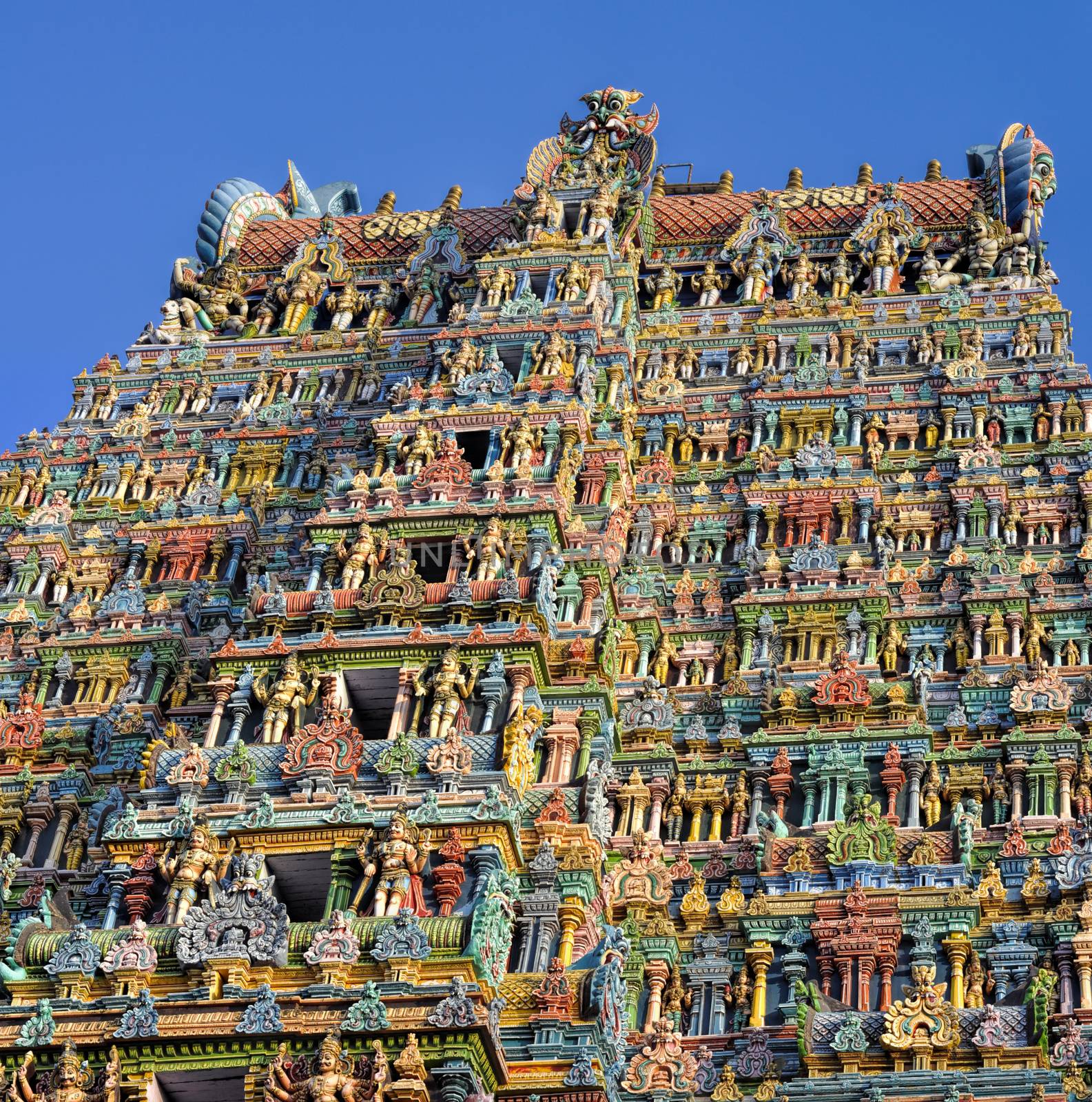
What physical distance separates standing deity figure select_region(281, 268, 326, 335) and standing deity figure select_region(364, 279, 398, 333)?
3.49 feet

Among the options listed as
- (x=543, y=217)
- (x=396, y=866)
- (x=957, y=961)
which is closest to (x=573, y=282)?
(x=543, y=217)

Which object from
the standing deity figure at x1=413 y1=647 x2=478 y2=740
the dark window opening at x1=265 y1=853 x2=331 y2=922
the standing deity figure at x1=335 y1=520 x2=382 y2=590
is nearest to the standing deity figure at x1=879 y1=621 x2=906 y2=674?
the standing deity figure at x1=413 y1=647 x2=478 y2=740

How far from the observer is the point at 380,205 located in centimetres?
6391

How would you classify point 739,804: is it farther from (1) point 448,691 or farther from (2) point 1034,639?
(2) point 1034,639

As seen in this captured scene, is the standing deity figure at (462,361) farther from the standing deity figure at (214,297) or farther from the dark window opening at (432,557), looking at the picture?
the standing deity figure at (214,297)

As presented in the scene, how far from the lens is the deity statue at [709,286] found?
5638 centimetres

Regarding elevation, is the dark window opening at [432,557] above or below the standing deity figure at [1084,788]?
above

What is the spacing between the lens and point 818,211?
58.5 metres

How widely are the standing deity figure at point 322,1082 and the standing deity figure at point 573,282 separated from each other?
21528 mm

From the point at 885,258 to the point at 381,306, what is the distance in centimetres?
1027

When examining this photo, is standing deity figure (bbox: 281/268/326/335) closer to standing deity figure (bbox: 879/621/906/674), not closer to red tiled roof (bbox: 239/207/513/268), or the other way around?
red tiled roof (bbox: 239/207/513/268)

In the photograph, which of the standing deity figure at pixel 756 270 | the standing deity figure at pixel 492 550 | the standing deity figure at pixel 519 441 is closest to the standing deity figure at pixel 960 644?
the standing deity figure at pixel 492 550

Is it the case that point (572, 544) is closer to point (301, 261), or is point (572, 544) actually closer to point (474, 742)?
point (474, 742)

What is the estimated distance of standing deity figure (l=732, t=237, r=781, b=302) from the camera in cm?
5594
